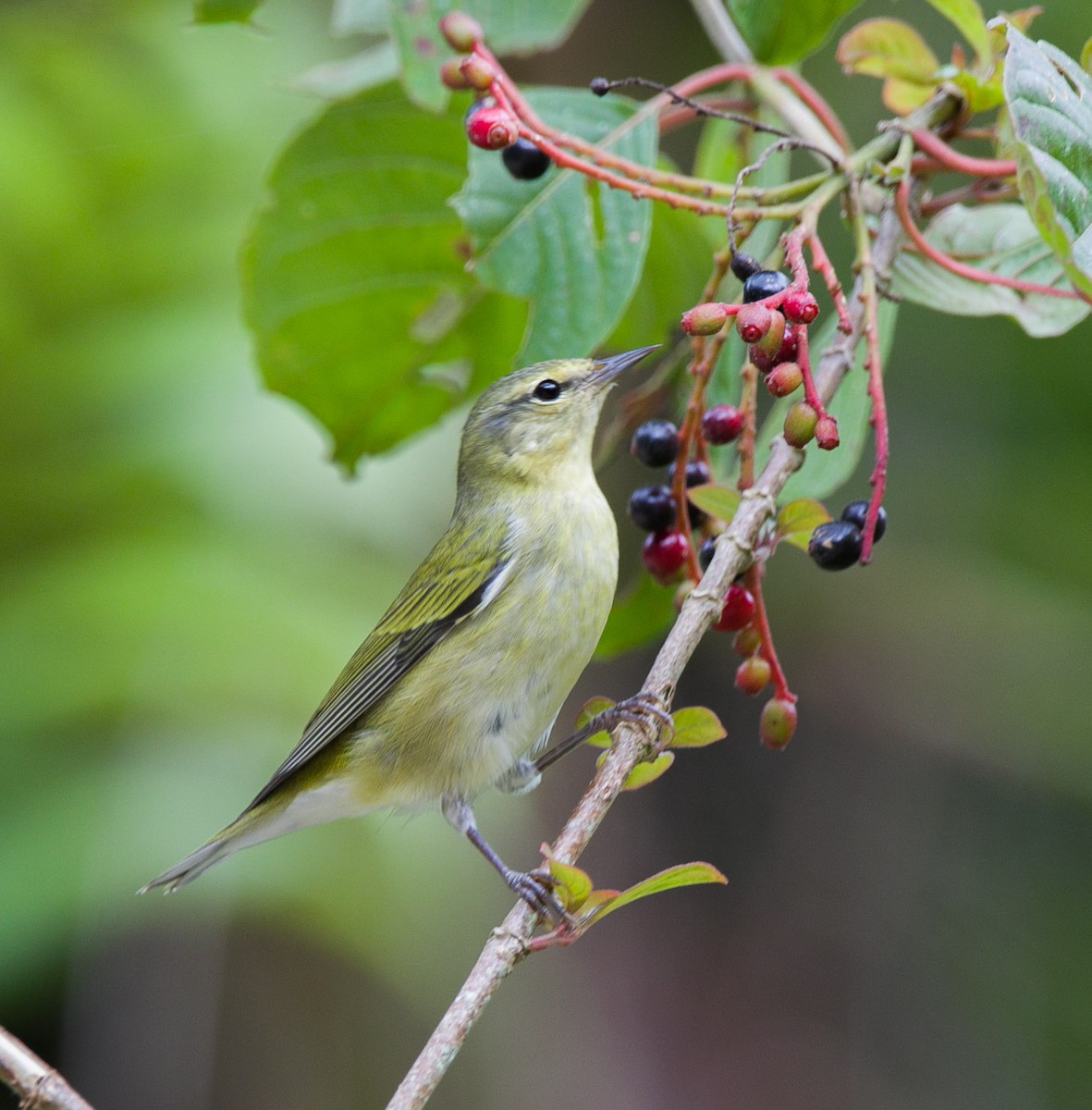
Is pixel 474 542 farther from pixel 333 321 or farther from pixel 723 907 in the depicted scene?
pixel 723 907

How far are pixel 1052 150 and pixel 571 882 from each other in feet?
3.59

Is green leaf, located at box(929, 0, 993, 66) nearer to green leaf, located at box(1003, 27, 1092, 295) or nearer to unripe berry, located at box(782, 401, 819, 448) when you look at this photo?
green leaf, located at box(1003, 27, 1092, 295)

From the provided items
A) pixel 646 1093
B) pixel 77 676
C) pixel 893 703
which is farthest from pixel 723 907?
pixel 77 676

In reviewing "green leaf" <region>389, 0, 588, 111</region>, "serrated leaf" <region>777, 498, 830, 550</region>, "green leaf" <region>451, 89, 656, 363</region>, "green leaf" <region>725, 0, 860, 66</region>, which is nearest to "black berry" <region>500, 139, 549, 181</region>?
"green leaf" <region>451, 89, 656, 363</region>

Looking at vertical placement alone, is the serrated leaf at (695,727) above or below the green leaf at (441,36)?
below

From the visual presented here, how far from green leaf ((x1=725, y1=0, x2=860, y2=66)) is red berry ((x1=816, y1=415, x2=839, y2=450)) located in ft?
3.40

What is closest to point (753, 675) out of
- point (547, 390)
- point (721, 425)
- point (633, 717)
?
point (633, 717)

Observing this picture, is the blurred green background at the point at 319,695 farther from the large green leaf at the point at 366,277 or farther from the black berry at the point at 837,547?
the black berry at the point at 837,547

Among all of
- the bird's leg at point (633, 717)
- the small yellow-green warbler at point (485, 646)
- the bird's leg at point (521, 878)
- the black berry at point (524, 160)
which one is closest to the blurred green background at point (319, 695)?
the small yellow-green warbler at point (485, 646)

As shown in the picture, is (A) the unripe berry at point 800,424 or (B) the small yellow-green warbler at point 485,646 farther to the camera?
(B) the small yellow-green warbler at point 485,646

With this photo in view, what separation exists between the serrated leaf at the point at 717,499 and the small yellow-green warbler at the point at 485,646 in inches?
30.6

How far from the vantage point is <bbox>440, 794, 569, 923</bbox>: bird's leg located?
1.86 meters

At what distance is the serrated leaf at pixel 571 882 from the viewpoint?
165 centimetres

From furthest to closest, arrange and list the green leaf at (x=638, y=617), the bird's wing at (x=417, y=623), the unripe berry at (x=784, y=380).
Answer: the bird's wing at (x=417, y=623) → the green leaf at (x=638, y=617) → the unripe berry at (x=784, y=380)
